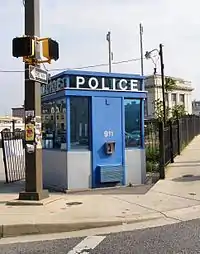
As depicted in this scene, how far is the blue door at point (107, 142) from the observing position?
11.6m

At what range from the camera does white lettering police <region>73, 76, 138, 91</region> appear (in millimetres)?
11445

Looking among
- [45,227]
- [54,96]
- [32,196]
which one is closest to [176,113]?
[54,96]

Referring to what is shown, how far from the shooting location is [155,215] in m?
8.48

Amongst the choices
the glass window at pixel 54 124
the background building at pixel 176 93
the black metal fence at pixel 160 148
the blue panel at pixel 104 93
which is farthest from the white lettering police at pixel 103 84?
the background building at pixel 176 93

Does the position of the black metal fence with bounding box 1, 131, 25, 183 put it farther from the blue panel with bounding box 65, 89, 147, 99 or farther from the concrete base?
the concrete base

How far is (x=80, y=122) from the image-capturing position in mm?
11641

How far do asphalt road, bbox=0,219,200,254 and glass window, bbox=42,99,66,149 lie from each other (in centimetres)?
478

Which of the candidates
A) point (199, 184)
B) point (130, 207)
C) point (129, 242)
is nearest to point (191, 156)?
point (199, 184)

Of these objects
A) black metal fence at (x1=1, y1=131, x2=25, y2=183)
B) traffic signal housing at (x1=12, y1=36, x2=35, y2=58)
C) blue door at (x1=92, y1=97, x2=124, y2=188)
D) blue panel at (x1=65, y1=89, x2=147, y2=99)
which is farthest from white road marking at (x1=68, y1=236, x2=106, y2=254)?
black metal fence at (x1=1, y1=131, x2=25, y2=183)

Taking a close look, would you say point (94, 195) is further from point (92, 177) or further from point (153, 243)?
point (153, 243)

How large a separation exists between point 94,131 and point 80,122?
426mm

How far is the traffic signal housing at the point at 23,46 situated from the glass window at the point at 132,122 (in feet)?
12.0

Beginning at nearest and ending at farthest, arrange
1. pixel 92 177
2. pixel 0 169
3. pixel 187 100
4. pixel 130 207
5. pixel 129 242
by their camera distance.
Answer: pixel 129 242
pixel 130 207
pixel 92 177
pixel 0 169
pixel 187 100

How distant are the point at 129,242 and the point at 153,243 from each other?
357mm
